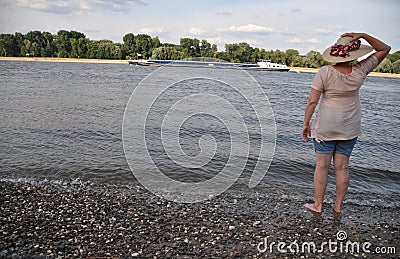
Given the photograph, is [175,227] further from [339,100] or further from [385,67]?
[385,67]

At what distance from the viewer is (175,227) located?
20.2 ft

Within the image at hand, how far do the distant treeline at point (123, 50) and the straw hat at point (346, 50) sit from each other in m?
137

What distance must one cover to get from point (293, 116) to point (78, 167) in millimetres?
14921

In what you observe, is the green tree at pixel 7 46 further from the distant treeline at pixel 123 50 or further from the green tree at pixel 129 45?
the green tree at pixel 129 45

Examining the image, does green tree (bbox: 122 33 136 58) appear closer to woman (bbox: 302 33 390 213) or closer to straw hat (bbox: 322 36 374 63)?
woman (bbox: 302 33 390 213)

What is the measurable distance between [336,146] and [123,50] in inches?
6134

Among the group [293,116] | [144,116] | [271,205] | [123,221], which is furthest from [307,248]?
[293,116]

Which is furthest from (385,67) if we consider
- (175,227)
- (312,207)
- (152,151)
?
(175,227)

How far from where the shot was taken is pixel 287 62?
149 meters

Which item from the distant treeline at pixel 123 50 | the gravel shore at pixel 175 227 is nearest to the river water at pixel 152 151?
the gravel shore at pixel 175 227

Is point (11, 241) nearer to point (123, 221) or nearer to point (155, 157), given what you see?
point (123, 221)

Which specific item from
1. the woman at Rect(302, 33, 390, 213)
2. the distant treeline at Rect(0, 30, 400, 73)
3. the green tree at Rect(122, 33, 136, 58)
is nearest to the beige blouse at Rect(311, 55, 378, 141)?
the woman at Rect(302, 33, 390, 213)

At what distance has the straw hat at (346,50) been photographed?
19.0 ft

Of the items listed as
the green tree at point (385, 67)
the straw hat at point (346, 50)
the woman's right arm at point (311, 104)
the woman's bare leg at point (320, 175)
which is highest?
the green tree at point (385, 67)
